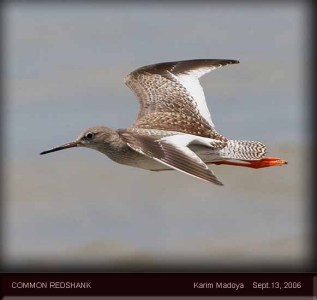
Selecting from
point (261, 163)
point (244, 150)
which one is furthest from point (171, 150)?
point (261, 163)

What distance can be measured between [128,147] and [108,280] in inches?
79.2

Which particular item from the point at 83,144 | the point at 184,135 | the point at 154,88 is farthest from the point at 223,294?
the point at 154,88

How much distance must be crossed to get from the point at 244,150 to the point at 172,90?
1.54m

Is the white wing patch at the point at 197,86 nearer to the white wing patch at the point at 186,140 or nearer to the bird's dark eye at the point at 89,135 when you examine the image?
the white wing patch at the point at 186,140

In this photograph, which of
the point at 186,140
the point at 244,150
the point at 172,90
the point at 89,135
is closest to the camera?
the point at 186,140

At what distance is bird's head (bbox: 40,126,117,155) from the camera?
7703 millimetres

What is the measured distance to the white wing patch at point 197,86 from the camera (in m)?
8.55

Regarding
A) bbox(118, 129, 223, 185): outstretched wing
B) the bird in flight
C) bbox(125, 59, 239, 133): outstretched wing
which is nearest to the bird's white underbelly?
the bird in flight
